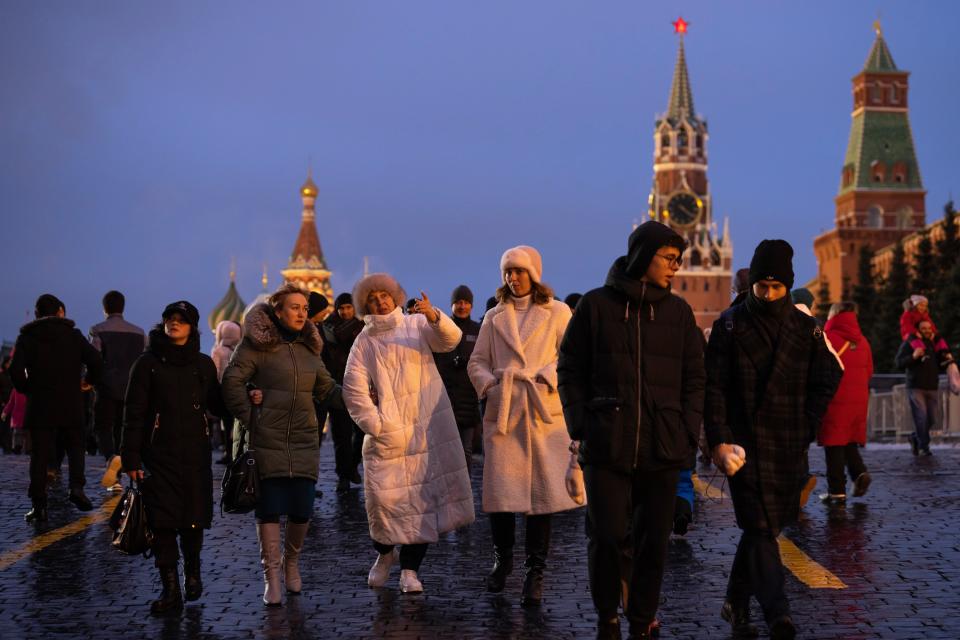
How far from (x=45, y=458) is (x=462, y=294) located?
12.4ft

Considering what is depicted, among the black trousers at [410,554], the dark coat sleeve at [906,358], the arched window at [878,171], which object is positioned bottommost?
the black trousers at [410,554]

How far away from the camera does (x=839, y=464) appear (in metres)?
13.6

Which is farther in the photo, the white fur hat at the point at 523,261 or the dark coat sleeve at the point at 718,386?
the white fur hat at the point at 523,261

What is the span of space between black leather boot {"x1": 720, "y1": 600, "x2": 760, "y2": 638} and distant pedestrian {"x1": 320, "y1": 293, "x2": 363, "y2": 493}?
7.74 meters

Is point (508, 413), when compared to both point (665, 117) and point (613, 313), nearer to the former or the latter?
point (613, 313)

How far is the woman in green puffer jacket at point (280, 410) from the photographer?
28.2ft

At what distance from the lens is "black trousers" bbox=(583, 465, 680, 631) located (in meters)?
6.94

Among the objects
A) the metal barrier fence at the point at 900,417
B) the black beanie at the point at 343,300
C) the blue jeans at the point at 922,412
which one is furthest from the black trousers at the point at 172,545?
the metal barrier fence at the point at 900,417

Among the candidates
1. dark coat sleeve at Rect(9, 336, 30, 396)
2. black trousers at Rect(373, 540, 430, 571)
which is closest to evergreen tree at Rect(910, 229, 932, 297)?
dark coat sleeve at Rect(9, 336, 30, 396)

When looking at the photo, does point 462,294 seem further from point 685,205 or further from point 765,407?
point 685,205

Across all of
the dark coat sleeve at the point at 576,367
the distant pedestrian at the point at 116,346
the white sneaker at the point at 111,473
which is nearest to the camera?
the dark coat sleeve at the point at 576,367

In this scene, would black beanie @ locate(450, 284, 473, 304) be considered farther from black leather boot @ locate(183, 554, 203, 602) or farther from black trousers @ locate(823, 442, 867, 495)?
black leather boot @ locate(183, 554, 203, 602)

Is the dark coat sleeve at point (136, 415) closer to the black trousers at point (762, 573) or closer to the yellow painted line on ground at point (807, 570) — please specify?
the black trousers at point (762, 573)

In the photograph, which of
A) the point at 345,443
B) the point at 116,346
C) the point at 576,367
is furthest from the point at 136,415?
the point at 116,346
